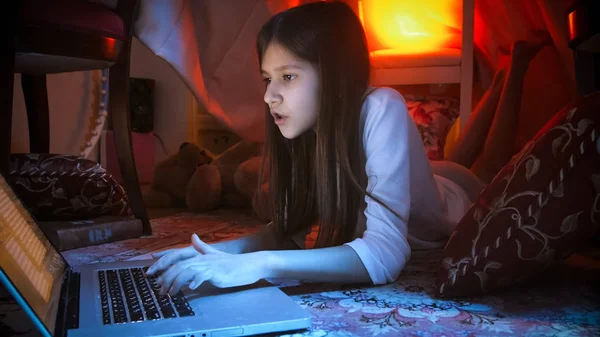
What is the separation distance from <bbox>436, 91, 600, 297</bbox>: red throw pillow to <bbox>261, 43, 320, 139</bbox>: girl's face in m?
0.30

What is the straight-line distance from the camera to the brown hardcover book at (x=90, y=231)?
4.11ft

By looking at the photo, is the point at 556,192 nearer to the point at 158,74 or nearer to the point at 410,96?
the point at 410,96

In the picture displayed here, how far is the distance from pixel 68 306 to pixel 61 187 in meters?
0.86

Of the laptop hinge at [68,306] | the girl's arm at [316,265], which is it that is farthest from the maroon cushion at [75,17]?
the girl's arm at [316,265]

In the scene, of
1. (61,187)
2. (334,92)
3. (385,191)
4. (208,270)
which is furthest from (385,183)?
(61,187)

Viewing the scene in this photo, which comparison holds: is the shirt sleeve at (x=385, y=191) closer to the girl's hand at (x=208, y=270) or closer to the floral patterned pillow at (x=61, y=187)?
the girl's hand at (x=208, y=270)

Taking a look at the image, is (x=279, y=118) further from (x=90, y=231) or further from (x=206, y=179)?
(x=206, y=179)

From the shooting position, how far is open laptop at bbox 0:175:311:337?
0.51 meters

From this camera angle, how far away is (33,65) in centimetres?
134

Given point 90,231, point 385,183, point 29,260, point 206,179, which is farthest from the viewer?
point 206,179

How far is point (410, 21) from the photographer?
6.23 ft

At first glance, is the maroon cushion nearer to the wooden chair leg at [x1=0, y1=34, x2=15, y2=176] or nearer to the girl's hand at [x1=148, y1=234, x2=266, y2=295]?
the wooden chair leg at [x1=0, y1=34, x2=15, y2=176]

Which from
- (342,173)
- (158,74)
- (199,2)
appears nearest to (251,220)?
(199,2)

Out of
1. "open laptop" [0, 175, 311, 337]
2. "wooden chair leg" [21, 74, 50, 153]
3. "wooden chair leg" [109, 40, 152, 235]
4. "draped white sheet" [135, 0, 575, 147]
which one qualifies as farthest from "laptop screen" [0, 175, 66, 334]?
"wooden chair leg" [21, 74, 50, 153]
